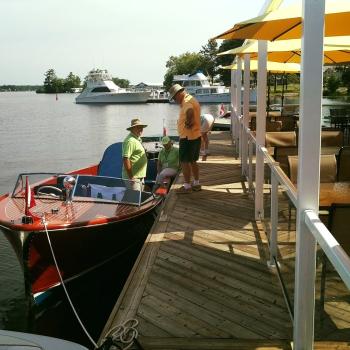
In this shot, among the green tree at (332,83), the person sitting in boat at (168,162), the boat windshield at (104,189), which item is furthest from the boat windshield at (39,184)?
the green tree at (332,83)

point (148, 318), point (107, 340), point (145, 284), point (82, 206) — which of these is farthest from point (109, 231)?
point (107, 340)

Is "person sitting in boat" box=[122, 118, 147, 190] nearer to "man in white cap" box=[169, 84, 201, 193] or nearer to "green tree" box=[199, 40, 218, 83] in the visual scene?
"man in white cap" box=[169, 84, 201, 193]

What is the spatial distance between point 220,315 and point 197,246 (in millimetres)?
1575

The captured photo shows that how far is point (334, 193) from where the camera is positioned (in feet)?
14.0

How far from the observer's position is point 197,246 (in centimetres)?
524

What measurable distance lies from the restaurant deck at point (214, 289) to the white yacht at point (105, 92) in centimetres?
7785

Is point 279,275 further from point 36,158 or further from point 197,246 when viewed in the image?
point 36,158

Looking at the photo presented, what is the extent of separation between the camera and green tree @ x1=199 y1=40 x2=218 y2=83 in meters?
95.5

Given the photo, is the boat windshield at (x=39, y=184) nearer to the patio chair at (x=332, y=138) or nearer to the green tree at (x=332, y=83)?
the patio chair at (x=332, y=138)

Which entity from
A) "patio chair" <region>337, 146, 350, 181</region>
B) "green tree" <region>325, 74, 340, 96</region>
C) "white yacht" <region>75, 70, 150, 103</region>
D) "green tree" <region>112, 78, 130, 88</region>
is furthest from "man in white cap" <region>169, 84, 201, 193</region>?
"green tree" <region>112, 78, 130, 88</region>

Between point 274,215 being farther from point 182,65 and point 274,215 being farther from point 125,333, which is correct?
point 182,65

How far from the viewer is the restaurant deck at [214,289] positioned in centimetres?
327

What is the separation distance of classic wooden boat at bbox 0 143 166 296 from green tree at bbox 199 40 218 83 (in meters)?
89.8

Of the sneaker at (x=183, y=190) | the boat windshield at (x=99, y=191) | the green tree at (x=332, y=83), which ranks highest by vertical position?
the green tree at (x=332, y=83)
